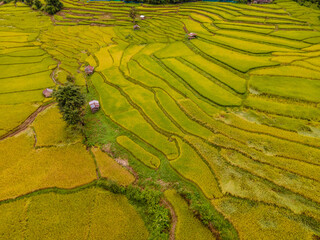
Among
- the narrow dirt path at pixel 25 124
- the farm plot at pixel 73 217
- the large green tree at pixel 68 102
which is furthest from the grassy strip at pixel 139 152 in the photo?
the narrow dirt path at pixel 25 124

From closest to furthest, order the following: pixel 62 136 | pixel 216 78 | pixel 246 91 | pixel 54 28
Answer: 1. pixel 62 136
2. pixel 246 91
3. pixel 216 78
4. pixel 54 28

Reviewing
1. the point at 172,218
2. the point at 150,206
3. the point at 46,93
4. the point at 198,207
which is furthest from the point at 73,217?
the point at 46,93

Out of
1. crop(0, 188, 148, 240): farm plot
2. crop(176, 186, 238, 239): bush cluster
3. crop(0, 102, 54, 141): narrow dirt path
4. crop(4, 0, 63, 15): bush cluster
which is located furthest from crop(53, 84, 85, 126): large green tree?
crop(4, 0, 63, 15): bush cluster

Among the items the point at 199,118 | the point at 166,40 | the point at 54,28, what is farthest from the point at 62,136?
the point at 54,28

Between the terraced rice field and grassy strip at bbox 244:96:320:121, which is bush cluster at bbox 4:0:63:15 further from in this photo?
grassy strip at bbox 244:96:320:121

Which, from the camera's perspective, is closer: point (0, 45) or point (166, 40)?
point (0, 45)

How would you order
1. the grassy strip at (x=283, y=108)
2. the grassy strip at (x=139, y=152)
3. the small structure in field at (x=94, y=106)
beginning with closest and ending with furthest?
the grassy strip at (x=139, y=152), the grassy strip at (x=283, y=108), the small structure in field at (x=94, y=106)

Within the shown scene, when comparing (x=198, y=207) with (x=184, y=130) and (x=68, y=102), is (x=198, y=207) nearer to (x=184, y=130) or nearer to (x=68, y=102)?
(x=184, y=130)

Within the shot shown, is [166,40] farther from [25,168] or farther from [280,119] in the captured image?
[25,168]

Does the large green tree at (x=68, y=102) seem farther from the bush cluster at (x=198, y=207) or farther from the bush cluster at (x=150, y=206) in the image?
the bush cluster at (x=198, y=207)
